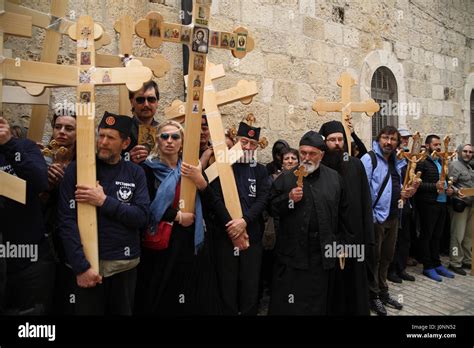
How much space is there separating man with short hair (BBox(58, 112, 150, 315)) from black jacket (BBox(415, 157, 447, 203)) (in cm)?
425

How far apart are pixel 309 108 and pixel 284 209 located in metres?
Answer: 3.08

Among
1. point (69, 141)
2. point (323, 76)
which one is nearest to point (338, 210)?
point (69, 141)

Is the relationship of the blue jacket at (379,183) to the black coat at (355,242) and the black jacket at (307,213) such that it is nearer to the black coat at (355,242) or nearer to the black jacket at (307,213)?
the black coat at (355,242)

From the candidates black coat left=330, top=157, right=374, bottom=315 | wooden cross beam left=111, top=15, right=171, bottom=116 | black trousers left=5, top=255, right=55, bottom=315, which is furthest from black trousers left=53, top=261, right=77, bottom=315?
black coat left=330, top=157, right=374, bottom=315

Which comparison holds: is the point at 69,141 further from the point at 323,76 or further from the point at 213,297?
the point at 323,76

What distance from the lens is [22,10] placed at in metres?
2.77

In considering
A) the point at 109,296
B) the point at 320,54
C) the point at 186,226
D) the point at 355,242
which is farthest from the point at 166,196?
the point at 320,54

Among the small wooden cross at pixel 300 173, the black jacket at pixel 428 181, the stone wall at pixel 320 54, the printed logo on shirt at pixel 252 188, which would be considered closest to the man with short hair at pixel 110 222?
the printed logo on shirt at pixel 252 188

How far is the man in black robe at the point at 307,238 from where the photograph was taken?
321cm

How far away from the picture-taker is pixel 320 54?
6.06 metres

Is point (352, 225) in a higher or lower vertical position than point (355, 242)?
higher

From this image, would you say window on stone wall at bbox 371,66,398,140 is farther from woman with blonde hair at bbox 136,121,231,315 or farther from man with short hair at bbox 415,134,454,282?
woman with blonde hair at bbox 136,121,231,315

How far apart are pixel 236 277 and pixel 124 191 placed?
129 centimetres

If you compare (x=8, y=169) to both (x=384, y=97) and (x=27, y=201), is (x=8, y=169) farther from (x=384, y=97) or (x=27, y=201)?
(x=384, y=97)
